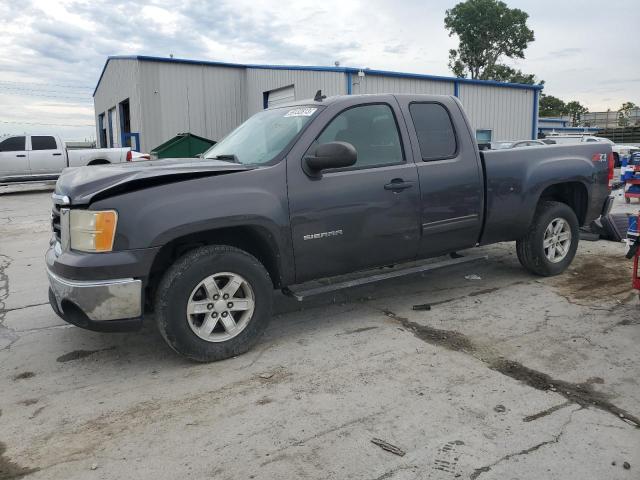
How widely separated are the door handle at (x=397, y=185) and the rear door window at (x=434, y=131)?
37 cm

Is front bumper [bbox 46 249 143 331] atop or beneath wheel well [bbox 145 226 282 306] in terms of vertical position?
beneath

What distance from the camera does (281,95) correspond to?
22281mm

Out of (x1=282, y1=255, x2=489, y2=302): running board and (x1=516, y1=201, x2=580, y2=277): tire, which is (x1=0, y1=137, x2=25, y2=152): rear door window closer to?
(x1=282, y1=255, x2=489, y2=302): running board

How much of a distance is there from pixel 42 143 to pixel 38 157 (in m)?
0.55

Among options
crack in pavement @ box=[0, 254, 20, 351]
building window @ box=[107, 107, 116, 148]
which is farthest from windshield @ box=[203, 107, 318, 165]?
building window @ box=[107, 107, 116, 148]

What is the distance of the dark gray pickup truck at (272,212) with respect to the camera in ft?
12.1

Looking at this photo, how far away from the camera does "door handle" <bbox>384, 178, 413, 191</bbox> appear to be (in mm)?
4652

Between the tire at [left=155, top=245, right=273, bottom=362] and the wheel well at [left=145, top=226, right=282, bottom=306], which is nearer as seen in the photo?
the tire at [left=155, top=245, right=273, bottom=362]

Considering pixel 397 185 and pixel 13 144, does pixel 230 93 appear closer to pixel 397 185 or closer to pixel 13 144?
pixel 13 144

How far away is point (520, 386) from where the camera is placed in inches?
140

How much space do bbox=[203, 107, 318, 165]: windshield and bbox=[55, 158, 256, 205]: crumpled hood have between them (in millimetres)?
348

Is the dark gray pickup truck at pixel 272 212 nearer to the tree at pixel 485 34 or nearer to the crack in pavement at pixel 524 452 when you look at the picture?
the crack in pavement at pixel 524 452

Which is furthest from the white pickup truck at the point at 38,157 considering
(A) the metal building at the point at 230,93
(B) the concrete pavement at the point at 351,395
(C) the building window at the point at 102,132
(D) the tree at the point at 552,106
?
(D) the tree at the point at 552,106

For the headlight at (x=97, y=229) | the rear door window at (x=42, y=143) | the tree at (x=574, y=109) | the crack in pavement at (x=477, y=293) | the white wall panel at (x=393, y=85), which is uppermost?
the tree at (x=574, y=109)
